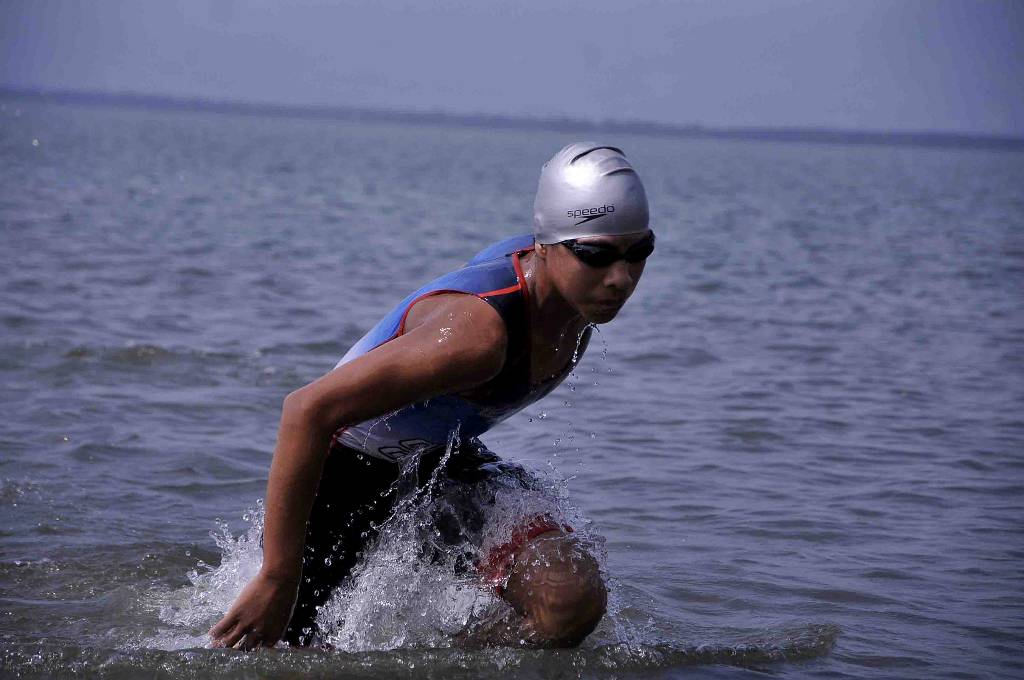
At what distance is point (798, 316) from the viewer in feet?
48.1

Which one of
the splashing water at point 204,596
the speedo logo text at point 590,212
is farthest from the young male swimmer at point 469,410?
the splashing water at point 204,596

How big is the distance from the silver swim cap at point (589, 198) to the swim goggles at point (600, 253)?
3 cm

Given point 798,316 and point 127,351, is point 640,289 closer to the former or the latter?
point 798,316

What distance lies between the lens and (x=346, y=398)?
11.3 ft

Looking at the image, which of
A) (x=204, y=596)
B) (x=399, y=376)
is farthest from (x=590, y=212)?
(x=204, y=596)

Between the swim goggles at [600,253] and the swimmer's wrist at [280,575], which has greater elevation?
the swim goggles at [600,253]

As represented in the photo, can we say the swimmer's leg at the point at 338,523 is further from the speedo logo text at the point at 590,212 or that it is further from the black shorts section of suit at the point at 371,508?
the speedo logo text at the point at 590,212

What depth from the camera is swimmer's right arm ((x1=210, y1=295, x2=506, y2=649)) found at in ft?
11.3

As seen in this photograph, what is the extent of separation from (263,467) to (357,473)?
3467mm

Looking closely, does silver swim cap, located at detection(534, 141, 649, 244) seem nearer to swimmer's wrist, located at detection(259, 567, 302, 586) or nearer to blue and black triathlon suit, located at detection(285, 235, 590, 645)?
blue and black triathlon suit, located at detection(285, 235, 590, 645)

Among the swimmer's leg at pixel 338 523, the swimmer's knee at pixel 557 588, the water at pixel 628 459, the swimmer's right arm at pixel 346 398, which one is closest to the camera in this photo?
the swimmer's right arm at pixel 346 398

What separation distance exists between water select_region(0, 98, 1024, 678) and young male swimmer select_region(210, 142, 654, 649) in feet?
0.89

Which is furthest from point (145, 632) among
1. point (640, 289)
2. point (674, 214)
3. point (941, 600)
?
point (674, 214)

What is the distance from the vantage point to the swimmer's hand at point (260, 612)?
3676 millimetres
